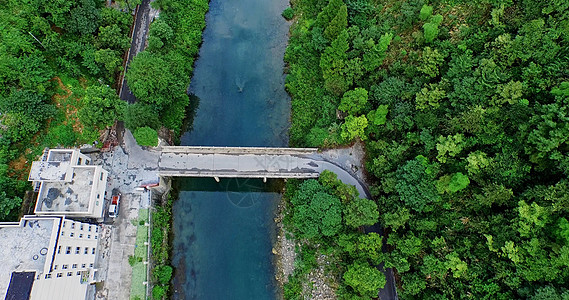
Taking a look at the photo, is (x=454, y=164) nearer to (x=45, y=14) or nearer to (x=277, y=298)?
(x=277, y=298)

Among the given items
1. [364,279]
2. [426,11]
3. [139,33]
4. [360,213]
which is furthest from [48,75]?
[426,11]

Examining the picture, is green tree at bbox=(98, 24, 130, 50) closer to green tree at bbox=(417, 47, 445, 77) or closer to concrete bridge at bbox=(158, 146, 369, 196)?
concrete bridge at bbox=(158, 146, 369, 196)

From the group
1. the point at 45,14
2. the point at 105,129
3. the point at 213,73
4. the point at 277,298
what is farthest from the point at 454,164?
the point at 45,14

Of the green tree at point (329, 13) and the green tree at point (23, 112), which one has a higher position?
the green tree at point (329, 13)

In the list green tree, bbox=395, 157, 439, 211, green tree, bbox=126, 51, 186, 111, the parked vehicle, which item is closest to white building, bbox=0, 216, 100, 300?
the parked vehicle

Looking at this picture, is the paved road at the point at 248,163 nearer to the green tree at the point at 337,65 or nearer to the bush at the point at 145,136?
the bush at the point at 145,136

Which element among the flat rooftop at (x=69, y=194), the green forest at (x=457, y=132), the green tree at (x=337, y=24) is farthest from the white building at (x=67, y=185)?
the green tree at (x=337, y=24)
